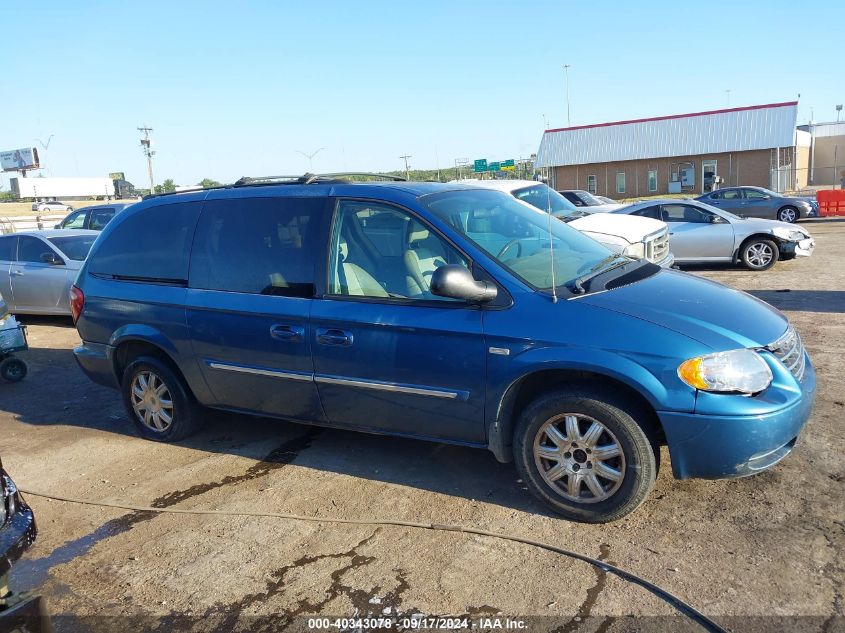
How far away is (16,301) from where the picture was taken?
37.2 feet

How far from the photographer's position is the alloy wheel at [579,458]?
3.76 meters

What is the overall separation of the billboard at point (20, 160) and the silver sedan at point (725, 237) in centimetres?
10184

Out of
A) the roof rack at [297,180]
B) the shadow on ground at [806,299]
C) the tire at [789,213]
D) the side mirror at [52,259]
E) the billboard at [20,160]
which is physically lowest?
the shadow on ground at [806,299]

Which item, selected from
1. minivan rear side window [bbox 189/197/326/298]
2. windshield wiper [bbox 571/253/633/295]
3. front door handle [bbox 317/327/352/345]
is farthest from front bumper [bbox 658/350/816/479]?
minivan rear side window [bbox 189/197/326/298]

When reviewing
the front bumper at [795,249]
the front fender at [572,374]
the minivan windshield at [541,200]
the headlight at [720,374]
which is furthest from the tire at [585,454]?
the front bumper at [795,249]

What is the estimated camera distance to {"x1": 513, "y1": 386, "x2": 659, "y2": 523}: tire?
3686mm

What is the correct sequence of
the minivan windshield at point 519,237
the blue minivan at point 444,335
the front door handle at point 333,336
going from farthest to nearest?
the front door handle at point 333,336, the minivan windshield at point 519,237, the blue minivan at point 444,335

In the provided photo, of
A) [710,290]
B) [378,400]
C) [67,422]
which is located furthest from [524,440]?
[67,422]

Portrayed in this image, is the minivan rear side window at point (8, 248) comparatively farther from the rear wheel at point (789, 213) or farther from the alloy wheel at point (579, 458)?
the rear wheel at point (789, 213)

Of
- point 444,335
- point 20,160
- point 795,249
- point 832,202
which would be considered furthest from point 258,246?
point 20,160

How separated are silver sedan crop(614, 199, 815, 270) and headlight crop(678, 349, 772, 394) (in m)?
10.4

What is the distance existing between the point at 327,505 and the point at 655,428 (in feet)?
6.72

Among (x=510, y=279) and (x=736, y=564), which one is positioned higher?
(x=510, y=279)

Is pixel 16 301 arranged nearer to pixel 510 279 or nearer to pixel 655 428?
pixel 510 279
